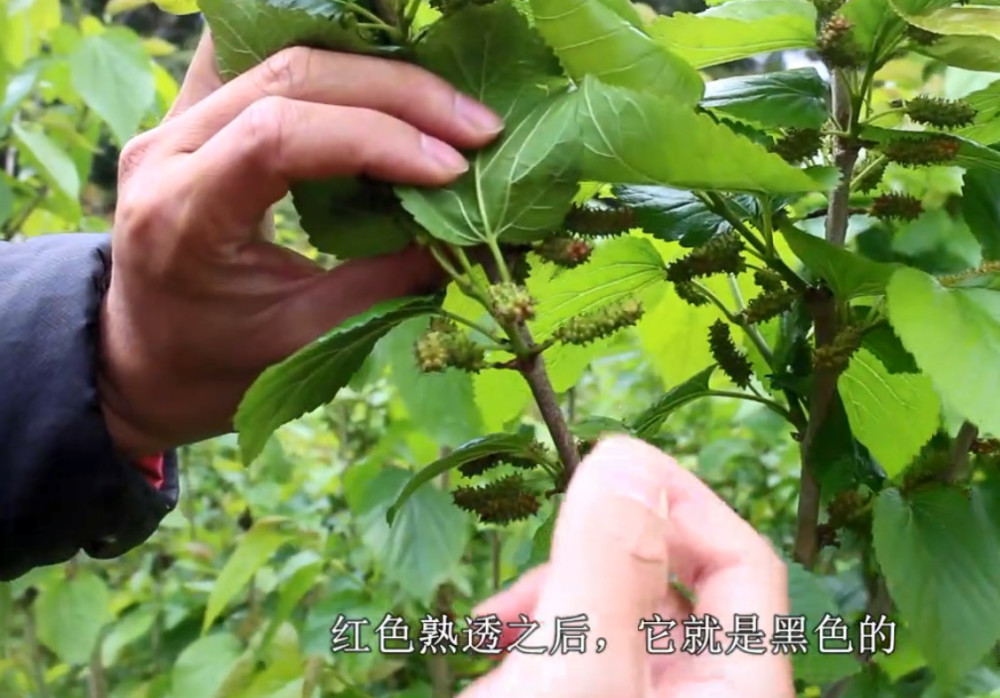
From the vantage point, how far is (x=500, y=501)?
A: 0.54m

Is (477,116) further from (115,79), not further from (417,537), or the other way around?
(115,79)

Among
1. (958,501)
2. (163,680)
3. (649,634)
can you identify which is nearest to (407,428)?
(163,680)

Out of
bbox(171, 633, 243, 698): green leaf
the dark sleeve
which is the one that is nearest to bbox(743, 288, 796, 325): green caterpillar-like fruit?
the dark sleeve

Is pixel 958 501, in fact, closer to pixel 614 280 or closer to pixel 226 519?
pixel 614 280

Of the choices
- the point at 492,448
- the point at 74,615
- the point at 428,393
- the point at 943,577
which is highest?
the point at 492,448

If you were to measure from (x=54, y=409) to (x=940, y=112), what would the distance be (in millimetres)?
619

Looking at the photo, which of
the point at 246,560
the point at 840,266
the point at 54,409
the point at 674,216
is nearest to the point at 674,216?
the point at 674,216

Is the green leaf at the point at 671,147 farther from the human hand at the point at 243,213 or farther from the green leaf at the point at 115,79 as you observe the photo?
the green leaf at the point at 115,79

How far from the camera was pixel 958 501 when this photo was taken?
574mm

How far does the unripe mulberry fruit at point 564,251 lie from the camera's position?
1.61ft

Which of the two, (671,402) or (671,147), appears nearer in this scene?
(671,147)

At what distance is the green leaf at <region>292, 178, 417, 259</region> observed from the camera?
52 centimetres

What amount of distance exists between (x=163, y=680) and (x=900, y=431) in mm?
942

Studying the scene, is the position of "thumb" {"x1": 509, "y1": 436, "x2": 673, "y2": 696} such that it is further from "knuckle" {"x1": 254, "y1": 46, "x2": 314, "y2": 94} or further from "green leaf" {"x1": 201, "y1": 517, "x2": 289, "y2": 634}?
"green leaf" {"x1": 201, "y1": 517, "x2": 289, "y2": 634}
